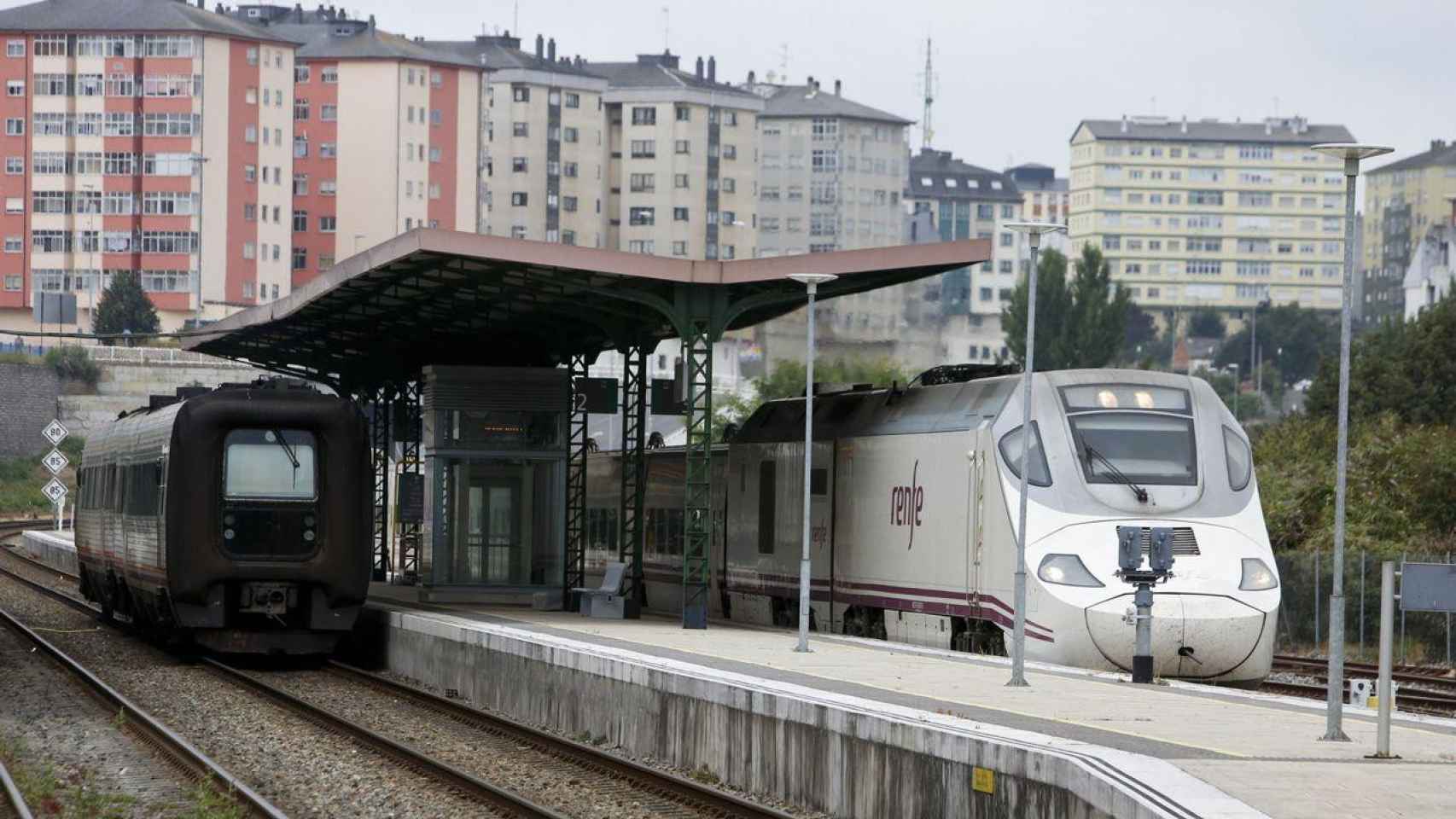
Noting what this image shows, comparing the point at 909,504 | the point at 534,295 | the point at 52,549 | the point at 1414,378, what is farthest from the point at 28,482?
the point at 909,504

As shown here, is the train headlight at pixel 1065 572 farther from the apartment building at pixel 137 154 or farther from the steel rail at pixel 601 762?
the apartment building at pixel 137 154

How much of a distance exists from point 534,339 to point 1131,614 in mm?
15260

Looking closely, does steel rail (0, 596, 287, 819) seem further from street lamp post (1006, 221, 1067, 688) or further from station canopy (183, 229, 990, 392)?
street lamp post (1006, 221, 1067, 688)

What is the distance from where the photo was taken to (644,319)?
94.3 ft

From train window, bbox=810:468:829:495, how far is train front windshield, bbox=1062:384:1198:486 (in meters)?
5.99

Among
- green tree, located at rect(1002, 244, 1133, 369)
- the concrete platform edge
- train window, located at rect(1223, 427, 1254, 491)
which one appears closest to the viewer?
the concrete platform edge

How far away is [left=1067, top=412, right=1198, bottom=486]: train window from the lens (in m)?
22.2

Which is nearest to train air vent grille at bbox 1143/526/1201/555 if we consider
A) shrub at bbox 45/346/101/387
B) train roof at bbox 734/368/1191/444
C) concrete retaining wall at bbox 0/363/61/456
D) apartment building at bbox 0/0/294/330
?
train roof at bbox 734/368/1191/444

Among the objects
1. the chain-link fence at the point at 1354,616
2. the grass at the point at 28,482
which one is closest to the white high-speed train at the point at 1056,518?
the chain-link fence at the point at 1354,616

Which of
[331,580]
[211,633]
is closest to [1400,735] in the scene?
[331,580]

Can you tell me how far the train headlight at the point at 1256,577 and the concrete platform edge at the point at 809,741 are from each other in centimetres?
586

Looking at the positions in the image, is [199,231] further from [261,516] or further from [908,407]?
[908,407]

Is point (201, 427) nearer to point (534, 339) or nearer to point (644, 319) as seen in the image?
point (644, 319)

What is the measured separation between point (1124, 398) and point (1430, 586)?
10.2 m
